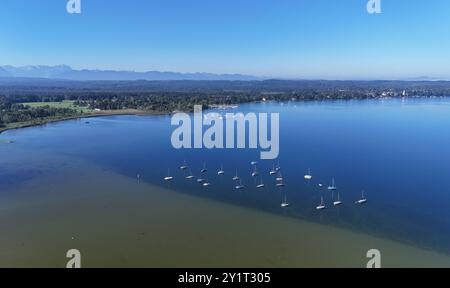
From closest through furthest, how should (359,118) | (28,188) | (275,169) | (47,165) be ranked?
1. (28,188)
2. (275,169)
3. (47,165)
4. (359,118)

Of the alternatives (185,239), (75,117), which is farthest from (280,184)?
(75,117)

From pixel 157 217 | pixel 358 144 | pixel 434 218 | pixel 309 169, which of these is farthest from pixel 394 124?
pixel 157 217

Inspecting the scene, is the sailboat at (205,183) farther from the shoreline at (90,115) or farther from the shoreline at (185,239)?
the shoreline at (90,115)

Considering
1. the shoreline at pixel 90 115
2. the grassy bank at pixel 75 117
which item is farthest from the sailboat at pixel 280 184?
the grassy bank at pixel 75 117

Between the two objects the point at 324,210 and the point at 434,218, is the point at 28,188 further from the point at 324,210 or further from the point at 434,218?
the point at 434,218

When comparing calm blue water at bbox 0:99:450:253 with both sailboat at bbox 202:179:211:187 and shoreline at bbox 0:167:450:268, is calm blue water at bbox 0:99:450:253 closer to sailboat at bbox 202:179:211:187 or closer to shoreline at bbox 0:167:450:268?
sailboat at bbox 202:179:211:187

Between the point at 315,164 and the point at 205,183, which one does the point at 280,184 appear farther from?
the point at 315,164

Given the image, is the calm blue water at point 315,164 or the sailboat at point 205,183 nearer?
the calm blue water at point 315,164
